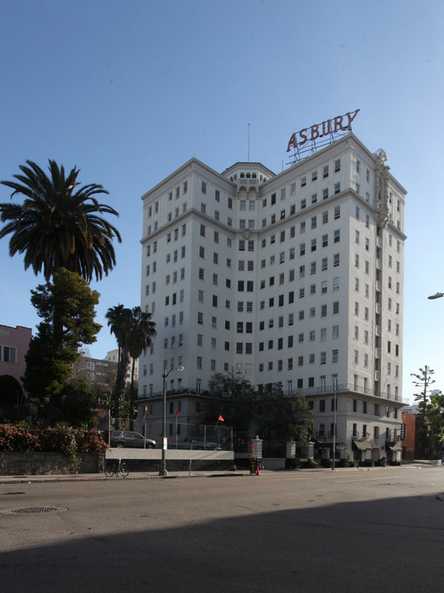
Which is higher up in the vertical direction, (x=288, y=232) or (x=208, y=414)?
(x=288, y=232)

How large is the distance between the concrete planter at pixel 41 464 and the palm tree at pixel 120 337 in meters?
48.9

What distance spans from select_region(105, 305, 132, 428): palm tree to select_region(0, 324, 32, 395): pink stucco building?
80.8 ft

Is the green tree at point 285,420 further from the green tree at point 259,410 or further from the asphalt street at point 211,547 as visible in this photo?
the asphalt street at point 211,547

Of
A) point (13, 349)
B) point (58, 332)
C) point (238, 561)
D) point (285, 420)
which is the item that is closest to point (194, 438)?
point (58, 332)

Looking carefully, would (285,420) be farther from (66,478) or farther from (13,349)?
(66,478)

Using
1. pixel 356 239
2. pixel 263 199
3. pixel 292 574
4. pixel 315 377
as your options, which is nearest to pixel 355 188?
pixel 356 239

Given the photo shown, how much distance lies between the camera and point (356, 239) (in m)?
90.1

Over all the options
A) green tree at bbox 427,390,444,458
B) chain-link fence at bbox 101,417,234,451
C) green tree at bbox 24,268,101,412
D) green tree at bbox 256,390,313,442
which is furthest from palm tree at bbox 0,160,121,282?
green tree at bbox 427,390,444,458

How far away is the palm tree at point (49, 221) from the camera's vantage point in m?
46.0

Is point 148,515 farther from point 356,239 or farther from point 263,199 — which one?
point 263,199

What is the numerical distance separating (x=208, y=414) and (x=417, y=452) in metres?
42.3

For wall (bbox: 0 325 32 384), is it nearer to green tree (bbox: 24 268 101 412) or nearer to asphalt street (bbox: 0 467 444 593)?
green tree (bbox: 24 268 101 412)

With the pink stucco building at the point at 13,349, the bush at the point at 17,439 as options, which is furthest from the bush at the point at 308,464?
the bush at the point at 17,439

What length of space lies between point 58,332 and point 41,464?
1102 centimetres
